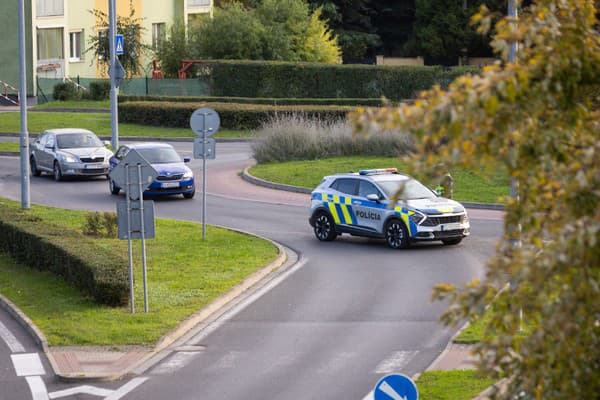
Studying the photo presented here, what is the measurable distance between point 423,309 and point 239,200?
14.5 meters

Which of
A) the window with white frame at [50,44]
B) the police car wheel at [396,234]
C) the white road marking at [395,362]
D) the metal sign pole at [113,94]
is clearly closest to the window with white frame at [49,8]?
the window with white frame at [50,44]

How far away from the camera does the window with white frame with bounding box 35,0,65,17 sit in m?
61.4

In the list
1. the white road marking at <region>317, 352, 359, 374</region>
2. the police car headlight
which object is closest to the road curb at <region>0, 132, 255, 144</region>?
the police car headlight

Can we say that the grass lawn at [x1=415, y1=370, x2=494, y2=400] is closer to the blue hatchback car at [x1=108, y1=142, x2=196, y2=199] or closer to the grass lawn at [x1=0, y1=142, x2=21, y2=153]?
the blue hatchback car at [x1=108, y1=142, x2=196, y2=199]

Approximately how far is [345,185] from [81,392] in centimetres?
1215

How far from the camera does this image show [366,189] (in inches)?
941

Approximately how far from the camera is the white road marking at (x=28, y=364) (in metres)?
13.9

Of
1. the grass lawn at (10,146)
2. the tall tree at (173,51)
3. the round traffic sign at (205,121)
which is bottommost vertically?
the grass lawn at (10,146)

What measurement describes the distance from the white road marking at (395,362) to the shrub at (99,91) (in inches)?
1812

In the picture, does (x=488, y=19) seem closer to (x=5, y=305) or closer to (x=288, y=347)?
(x=288, y=347)

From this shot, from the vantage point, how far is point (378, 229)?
926 inches

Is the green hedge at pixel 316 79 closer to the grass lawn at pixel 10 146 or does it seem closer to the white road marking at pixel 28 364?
the grass lawn at pixel 10 146

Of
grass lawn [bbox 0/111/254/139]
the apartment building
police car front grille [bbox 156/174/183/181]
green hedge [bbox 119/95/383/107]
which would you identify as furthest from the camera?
the apartment building

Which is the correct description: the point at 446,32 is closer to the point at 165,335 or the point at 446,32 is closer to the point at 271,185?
the point at 271,185
